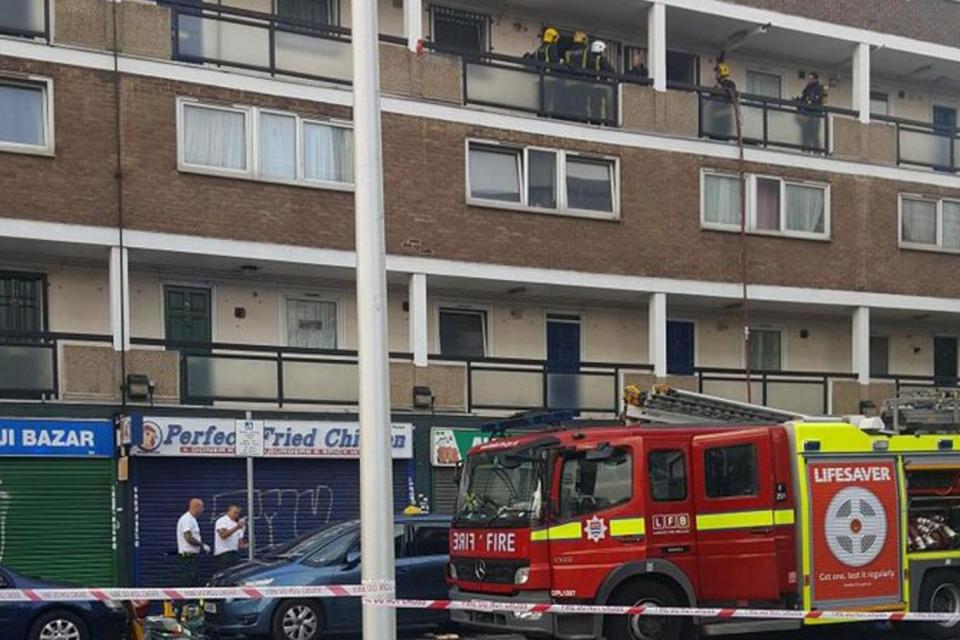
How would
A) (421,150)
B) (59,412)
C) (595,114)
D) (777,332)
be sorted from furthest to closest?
(777,332) → (595,114) → (421,150) → (59,412)

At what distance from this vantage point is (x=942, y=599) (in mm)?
13172

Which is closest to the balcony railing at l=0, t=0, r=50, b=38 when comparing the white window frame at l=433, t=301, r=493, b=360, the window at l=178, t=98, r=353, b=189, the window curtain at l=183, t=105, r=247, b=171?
the window at l=178, t=98, r=353, b=189

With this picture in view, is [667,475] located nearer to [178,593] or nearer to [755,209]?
[178,593]

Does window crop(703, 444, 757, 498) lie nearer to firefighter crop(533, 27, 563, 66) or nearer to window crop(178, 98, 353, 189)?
window crop(178, 98, 353, 189)

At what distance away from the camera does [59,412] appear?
52.5ft

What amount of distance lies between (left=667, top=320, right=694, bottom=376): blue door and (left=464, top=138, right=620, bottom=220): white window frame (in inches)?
133

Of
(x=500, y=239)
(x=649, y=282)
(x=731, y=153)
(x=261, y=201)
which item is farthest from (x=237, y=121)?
(x=731, y=153)

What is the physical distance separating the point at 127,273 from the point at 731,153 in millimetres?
11034

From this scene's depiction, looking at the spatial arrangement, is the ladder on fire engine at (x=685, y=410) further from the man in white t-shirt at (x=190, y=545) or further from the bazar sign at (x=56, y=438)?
the bazar sign at (x=56, y=438)

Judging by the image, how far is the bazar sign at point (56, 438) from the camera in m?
15.6

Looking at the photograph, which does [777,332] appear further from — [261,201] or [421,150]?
[261,201]

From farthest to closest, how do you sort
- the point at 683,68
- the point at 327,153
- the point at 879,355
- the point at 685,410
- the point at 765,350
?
the point at 879,355 < the point at 765,350 < the point at 683,68 < the point at 327,153 < the point at 685,410

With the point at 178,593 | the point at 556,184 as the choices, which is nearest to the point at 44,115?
the point at 556,184

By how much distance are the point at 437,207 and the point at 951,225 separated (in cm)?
1170
